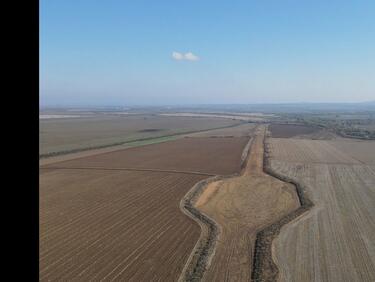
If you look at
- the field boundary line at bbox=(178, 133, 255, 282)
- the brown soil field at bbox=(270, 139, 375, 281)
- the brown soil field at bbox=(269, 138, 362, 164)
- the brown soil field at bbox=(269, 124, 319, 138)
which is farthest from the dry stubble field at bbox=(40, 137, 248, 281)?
the brown soil field at bbox=(269, 124, 319, 138)

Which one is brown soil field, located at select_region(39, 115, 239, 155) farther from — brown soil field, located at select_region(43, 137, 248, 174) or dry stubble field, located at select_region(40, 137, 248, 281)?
brown soil field, located at select_region(43, 137, 248, 174)

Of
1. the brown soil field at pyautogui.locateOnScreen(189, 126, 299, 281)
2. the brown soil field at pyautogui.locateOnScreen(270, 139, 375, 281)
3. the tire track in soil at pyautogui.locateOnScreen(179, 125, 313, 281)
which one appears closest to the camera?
the tire track in soil at pyautogui.locateOnScreen(179, 125, 313, 281)

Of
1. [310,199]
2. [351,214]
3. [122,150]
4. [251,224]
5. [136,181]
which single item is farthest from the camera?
[122,150]

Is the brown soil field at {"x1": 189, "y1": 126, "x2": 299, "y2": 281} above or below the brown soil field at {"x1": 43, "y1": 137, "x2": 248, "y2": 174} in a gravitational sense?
below

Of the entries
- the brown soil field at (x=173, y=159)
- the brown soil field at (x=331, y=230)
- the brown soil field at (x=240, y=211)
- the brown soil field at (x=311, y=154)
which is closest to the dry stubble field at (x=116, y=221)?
the brown soil field at (x=173, y=159)
